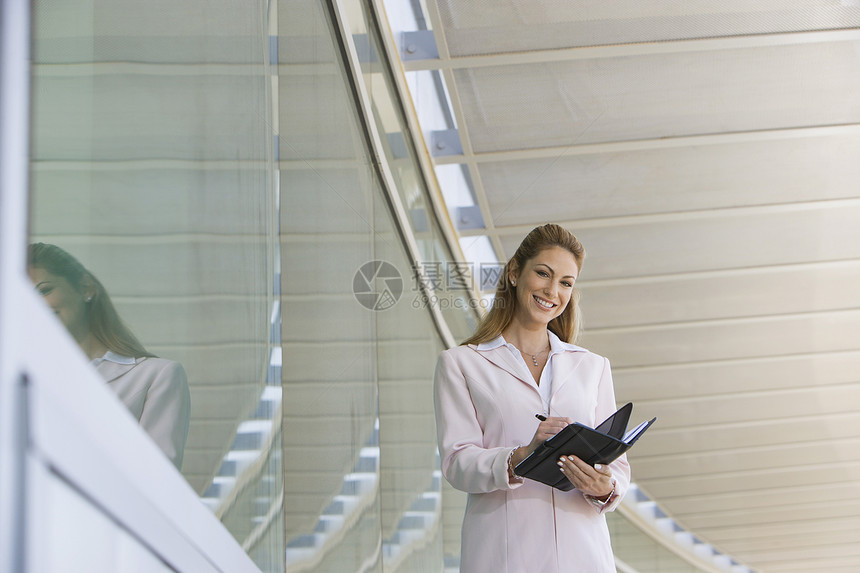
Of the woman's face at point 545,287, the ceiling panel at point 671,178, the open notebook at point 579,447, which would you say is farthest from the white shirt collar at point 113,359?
the ceiling panel at point 671,178

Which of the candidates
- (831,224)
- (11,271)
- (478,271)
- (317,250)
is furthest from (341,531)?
(831,224)

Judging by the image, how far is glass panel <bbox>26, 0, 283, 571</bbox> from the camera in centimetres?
122

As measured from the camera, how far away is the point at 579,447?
7.72 ft

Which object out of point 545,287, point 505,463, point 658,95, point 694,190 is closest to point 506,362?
point 545,287

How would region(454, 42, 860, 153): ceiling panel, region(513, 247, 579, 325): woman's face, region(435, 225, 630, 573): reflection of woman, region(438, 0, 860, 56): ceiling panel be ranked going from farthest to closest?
region(454, 42, 860, 153): ceiling panel → region(438, 0, 860, 56): ceiling panel → region(513, 247, 579, 325): woman's face → region(435, 225, 630, 573): reflection of woman

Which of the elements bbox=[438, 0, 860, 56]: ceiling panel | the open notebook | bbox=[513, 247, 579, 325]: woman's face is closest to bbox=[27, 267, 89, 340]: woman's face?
the open notebook

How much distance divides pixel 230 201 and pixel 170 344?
2.06 ft

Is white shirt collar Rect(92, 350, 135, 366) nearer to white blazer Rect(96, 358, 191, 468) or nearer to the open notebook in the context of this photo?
white blazer Rect(96, 358, 191, 468)

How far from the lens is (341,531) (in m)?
3.78

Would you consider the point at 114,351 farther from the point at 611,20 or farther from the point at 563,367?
the point at 611,20

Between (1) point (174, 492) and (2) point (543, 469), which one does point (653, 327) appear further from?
(1) point (174, 492)

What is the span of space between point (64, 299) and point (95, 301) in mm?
124

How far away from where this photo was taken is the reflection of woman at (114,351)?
1.11m

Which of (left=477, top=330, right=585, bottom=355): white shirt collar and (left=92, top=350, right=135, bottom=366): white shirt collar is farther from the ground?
(left=477, top=330, right=585, bottom=355): white shirt collar
